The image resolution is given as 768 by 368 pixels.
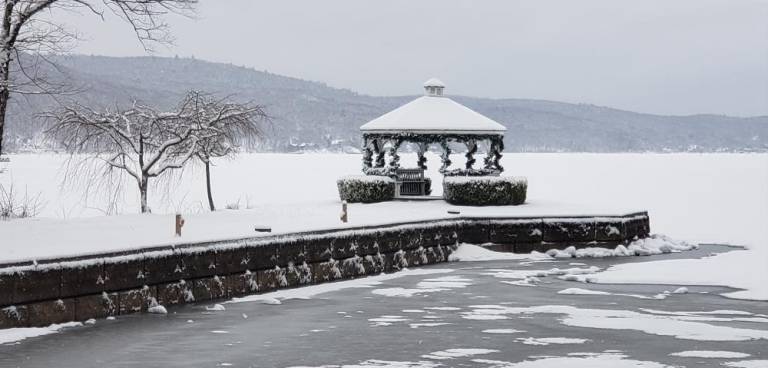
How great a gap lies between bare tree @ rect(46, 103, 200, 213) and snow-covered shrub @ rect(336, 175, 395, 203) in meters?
5.93

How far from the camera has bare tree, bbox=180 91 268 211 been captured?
30.2 m

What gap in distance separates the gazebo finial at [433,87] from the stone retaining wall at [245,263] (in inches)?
514

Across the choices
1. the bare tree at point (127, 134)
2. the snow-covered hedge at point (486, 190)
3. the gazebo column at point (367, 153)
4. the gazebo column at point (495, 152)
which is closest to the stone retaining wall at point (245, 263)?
the snow-covered hedge at point (486, 190)

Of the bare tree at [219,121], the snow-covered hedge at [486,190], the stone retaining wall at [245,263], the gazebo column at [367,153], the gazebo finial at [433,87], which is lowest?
the stone retaining wall at [245,263]

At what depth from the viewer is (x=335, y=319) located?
52.1 feet

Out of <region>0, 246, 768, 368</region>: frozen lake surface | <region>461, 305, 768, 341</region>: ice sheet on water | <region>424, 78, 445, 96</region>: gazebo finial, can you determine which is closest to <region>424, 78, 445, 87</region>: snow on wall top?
<region>424, 78, 445, 96</region>: gazebo finial

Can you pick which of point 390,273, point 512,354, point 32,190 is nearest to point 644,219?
point 390,273

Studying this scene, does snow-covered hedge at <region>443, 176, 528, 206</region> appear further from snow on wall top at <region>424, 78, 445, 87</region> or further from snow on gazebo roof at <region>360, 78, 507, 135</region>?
snow on wall top at <region>424, 78, 445, 87</region>

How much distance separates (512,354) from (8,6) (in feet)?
43.5

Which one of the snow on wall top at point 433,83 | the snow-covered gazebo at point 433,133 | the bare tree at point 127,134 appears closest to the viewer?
the bare tree at point 127,134

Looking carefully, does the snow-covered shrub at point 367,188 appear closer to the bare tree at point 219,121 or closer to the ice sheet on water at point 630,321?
the bare tree at point 219,121

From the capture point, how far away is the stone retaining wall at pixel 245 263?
580 inches

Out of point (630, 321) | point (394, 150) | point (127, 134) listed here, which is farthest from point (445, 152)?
point (630, 321)

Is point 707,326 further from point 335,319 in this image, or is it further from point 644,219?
point 644,219
